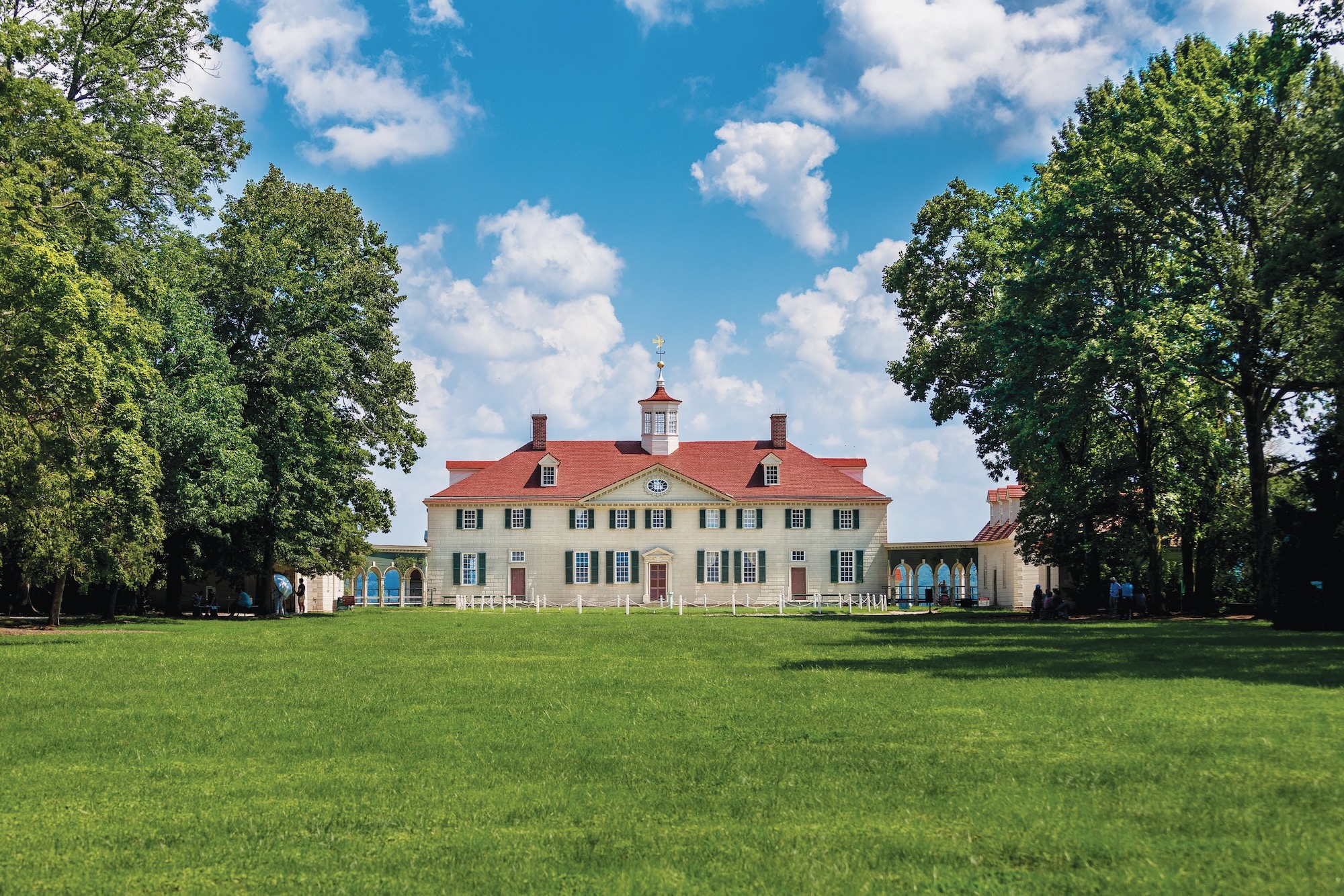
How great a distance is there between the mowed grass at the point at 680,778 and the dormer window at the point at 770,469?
5294cm

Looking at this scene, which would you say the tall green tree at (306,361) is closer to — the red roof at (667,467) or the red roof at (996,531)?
the red roof at (667,467)

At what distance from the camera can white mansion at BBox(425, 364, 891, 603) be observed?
70.0 m

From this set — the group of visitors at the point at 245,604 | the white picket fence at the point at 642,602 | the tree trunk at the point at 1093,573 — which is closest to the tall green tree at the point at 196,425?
the group of visitors at the point at 245,604

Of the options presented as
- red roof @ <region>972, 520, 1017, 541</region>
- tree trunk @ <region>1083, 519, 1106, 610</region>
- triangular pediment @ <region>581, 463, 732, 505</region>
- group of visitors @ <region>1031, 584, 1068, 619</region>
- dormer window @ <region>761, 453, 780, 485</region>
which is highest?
dormer window @ <region>761, 453, 780, 485</region>

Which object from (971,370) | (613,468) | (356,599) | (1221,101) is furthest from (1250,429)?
(356,599)

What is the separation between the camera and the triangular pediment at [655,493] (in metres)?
69.9

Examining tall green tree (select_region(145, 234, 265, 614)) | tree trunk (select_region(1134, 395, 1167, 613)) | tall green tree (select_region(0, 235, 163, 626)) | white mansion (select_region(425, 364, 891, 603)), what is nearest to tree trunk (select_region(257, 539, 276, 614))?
tall green tree (select_region(145, 234, 265, 614))

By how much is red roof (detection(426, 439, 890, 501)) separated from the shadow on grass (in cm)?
3869

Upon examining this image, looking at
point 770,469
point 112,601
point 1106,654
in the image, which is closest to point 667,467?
point 770,469

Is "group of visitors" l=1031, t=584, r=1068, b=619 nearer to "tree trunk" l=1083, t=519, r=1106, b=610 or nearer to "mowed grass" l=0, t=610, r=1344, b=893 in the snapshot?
"tree trunk" l=1083, t=519, r=1106, b=610

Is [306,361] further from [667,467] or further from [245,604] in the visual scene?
[667,467]

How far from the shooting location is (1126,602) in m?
39.0

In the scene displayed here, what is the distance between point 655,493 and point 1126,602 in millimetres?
34837

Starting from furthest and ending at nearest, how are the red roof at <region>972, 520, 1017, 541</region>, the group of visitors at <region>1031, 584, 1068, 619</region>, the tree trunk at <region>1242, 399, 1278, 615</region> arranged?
1. the red roof at <region>972, 520, 1017, 541</region>
2. the group of visitors at <region>1031, 584, 1068, 619</region>
3. the tree trunk at <region>1242, 399, 1278, 615</region>
